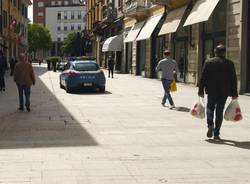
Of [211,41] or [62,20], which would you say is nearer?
[211,41]

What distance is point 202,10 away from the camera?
24.6 meters

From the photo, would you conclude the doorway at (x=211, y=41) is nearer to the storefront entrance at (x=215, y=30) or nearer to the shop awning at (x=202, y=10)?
the storefront entrance at (x=215, y=30)

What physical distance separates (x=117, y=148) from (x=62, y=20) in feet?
495

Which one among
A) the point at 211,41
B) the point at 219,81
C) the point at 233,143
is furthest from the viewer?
the point at 211,41

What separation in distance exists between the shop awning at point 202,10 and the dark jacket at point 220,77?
13248 millimetres

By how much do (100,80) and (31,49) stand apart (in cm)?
10889

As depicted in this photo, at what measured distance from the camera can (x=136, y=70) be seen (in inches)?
1686

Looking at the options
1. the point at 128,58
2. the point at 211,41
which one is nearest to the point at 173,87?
the point at 211,41

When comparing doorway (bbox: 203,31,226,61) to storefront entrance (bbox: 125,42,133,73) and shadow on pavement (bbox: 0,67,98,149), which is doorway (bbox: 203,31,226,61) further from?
storefront entrance (bbox: 125,42,133,73)

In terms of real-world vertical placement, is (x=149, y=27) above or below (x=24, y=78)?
above

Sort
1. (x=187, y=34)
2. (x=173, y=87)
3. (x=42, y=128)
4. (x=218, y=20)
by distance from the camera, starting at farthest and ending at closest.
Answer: (x=187, y=34) < (x=218, y=20) < (x=173, y=87) < (x=42, y=128)

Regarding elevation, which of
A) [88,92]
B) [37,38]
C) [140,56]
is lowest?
[88,92]

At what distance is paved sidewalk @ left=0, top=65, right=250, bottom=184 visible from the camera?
712 centimetres

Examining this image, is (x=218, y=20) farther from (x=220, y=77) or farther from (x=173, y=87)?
(x=220, y=77)
